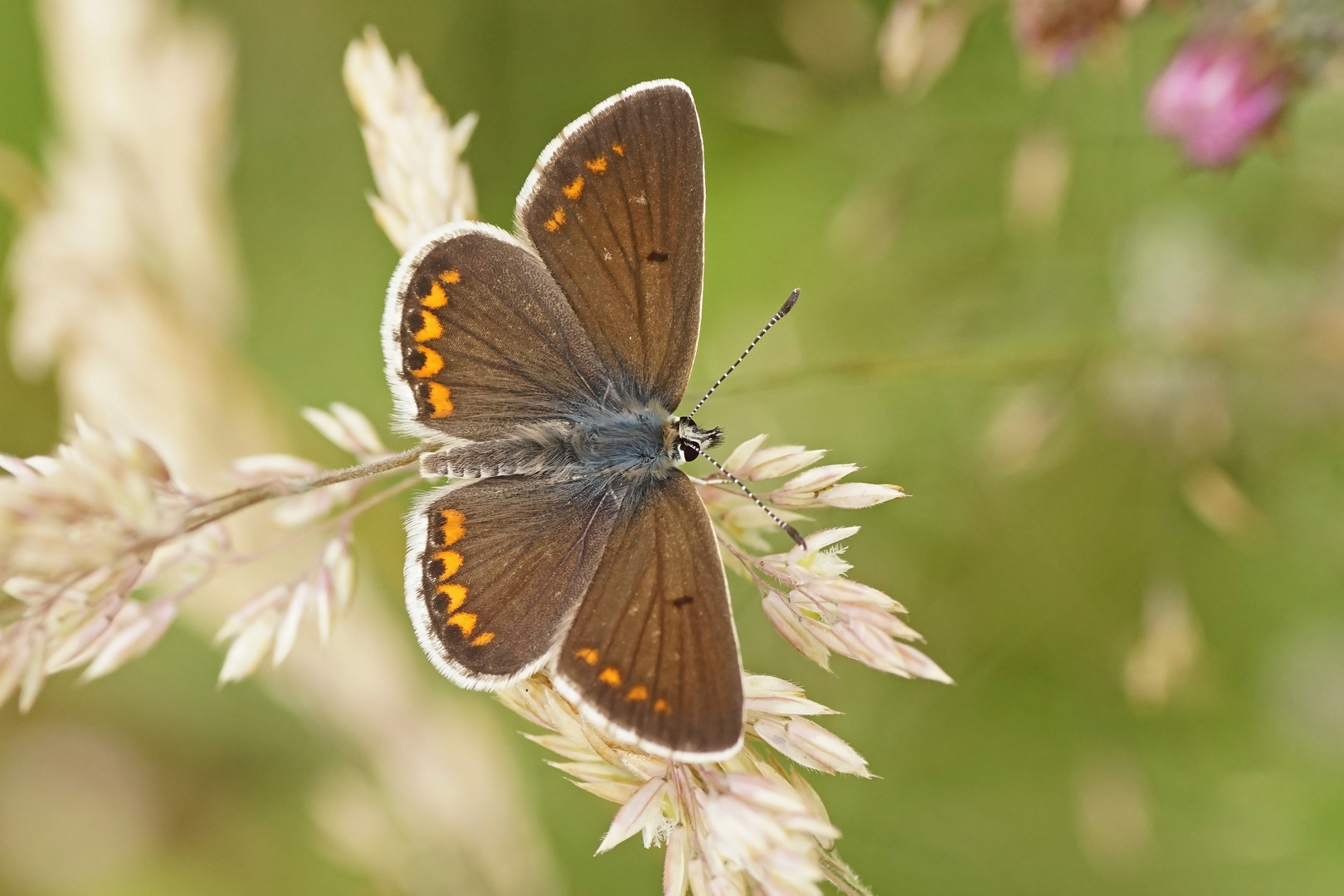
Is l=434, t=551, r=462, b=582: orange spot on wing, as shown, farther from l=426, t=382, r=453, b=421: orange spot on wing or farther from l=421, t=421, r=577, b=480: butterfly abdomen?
l=426, t=382, r=453, b=421: orange spot on wing

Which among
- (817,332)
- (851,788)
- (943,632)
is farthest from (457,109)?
(851,788)

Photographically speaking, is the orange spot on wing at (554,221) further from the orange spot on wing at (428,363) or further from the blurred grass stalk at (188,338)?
the blurred grass stalk at (188,338)

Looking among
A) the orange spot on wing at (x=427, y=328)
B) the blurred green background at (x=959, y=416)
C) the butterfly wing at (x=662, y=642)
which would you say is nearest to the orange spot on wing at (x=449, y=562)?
the butterfly wing at (x=662, y=642)

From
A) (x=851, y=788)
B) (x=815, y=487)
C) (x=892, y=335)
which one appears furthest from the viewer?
(x=892, y=335)

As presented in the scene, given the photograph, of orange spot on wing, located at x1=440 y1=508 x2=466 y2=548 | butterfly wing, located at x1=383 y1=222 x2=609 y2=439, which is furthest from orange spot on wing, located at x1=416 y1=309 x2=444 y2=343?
orange spot on wing, located at x1=440 y1=508 x2=466 y2=548

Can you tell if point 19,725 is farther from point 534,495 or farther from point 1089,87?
point 1089,87

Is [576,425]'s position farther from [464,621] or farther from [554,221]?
[464,621]
